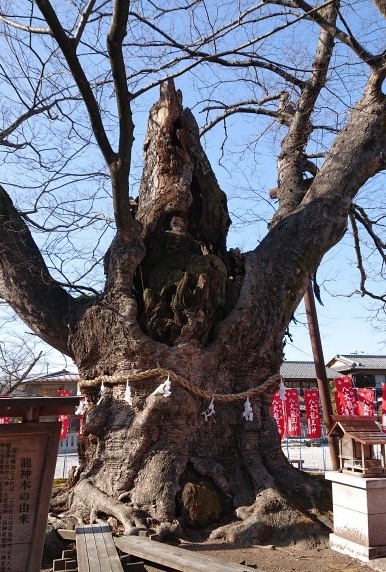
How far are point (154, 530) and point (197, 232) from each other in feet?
11.7

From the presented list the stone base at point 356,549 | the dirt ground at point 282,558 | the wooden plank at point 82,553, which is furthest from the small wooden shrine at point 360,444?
the wooden plank at point 82,553

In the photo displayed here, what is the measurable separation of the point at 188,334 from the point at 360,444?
1.97 m

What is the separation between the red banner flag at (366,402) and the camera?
1739 centimetres

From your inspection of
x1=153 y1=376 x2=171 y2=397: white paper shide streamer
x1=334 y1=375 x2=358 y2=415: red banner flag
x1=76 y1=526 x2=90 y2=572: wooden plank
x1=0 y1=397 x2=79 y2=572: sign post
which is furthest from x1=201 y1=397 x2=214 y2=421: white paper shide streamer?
x1=334 y1=375 x2=358 y2=415: red banner flag

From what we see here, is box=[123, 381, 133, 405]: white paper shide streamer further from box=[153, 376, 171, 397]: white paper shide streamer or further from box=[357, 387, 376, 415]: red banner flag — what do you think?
box=[357, 387, 376, 415]: red banner flag

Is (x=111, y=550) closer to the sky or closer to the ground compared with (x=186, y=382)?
closer to the ground

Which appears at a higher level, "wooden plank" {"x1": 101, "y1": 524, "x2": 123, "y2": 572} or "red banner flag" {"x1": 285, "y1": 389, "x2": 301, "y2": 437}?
"red banner flag" {"x1": 285, "y1": 389, "x2": 301, "y2": 437}

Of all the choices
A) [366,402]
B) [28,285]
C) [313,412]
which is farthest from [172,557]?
[366,402]

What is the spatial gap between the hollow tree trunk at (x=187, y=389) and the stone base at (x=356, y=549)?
0.29 m

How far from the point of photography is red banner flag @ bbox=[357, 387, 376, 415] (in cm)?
1739

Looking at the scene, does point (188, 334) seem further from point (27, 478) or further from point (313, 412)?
point (313, 412)

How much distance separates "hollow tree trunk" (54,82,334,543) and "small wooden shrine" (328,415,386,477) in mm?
734

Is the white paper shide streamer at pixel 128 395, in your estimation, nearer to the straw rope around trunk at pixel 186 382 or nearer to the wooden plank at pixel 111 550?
the straw rope around trunk at pixel 186 382

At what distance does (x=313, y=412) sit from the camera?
56.2 feet
